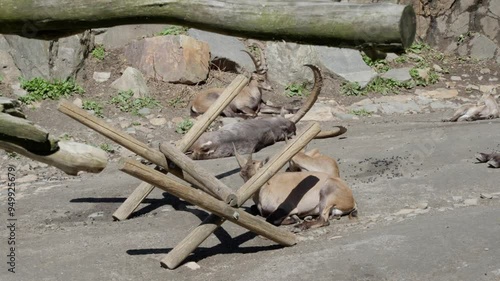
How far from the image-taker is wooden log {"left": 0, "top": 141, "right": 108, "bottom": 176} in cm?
366

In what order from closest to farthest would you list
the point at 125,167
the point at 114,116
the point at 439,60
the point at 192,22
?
the point at 192,22, the point at 125,167, the point at 114,116, the point at 439,60

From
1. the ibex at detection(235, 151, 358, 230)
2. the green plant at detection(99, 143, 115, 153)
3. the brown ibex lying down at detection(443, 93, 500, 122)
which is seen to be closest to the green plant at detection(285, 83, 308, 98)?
the brown ibex lying down at detection(443, 93, 500, 122)

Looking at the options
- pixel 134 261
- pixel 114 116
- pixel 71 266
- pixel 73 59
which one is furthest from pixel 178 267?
pixel 73 59

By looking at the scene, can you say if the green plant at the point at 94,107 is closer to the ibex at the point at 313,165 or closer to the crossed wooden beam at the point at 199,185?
the ibex at the point at 313,165

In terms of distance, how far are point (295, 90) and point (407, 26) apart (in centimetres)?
1333

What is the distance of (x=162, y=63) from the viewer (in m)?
15.5

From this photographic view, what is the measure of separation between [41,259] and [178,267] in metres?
1.29

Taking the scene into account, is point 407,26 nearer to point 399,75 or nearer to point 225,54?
point 225,54

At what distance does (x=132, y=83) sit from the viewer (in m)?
14.7

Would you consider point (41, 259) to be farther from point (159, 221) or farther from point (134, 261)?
point (159, 221)

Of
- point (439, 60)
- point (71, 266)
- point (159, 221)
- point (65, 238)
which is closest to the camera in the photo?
point (71, 266)

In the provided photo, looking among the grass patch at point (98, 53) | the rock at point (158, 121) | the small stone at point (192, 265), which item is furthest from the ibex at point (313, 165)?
the grass patch at point (98, 53)

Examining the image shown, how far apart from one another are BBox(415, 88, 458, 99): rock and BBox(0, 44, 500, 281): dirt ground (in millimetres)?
3158

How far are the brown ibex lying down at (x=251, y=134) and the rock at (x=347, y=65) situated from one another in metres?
2.62
